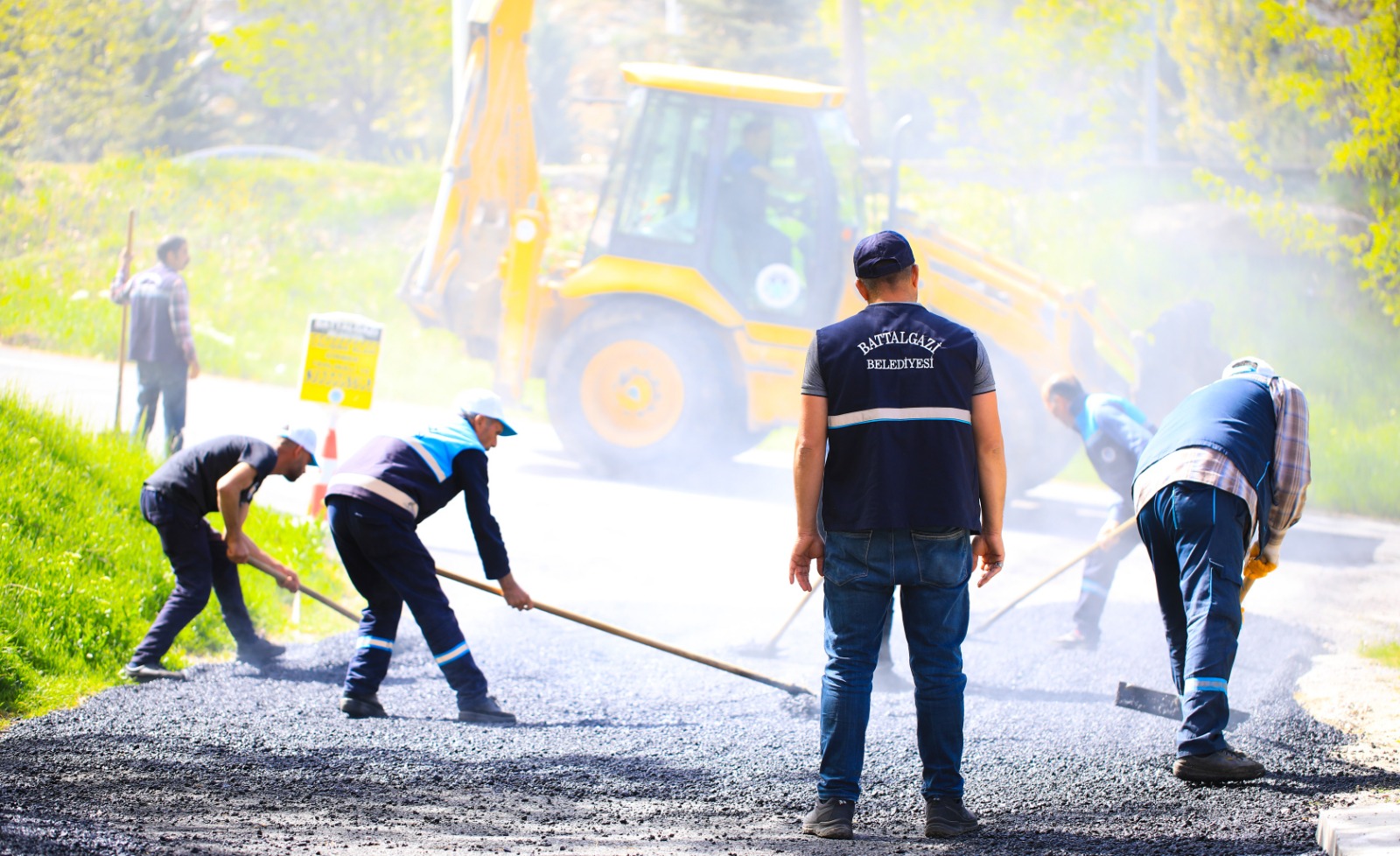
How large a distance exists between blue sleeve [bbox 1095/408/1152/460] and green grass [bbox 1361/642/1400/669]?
134cm

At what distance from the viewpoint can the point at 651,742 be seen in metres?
4.34

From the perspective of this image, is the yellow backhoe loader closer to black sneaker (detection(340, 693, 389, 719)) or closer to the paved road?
the paved road

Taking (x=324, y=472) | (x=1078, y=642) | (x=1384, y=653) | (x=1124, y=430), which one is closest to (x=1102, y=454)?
(x=1124, y=430)

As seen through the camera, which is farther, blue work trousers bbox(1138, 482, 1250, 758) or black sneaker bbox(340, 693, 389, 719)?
black sneaker bbox(340, 693, 389, 719)

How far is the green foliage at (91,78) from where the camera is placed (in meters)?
9.30

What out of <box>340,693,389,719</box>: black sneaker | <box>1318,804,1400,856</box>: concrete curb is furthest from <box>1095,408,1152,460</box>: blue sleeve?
<box>340,693,389,719</box>: black sneaker

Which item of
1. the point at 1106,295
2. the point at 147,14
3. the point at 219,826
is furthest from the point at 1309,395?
the point at 147,14

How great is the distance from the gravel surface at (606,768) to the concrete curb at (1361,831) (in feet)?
0.26

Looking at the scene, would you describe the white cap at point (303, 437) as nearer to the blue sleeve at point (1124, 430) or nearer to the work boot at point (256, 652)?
the work boot at point (256, 652)

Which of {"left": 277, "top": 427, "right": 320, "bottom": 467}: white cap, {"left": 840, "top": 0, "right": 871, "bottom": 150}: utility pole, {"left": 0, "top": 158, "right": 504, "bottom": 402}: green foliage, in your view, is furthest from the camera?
{"left": 840, "top": 0, "right": 871, "bottom": 150}: utility pole

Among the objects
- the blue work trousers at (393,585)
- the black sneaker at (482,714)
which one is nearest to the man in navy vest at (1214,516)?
the black sneaker at (482,714)

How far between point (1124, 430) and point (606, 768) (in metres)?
3.08

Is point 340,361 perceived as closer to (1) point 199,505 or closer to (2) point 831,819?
(1) point 199,505

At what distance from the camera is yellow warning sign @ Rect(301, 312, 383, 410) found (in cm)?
686
